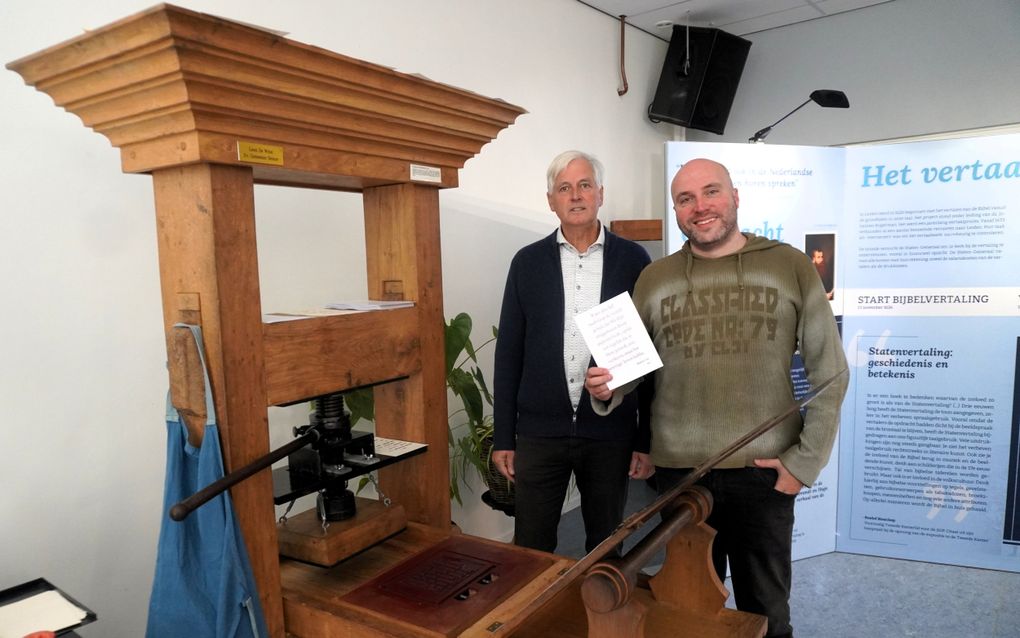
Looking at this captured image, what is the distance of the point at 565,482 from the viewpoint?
2240 mm

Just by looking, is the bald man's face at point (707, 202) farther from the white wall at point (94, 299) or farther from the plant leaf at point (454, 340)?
the white wall at point (94, 299)

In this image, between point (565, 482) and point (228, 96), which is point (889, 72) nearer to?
point (565, 482)

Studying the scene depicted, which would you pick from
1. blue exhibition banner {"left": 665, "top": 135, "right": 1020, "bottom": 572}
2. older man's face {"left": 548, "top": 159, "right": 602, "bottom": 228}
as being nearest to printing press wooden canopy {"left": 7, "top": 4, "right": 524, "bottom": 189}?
older man's face {"left": 548, "top": 159, "right": 602, "bottom": 228}

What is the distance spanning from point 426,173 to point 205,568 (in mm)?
885

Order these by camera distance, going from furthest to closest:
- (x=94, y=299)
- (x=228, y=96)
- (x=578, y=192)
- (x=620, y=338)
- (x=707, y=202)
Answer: (x=578, y=192) < (x=94, y=299) < (x=707, y=202) < (x=620, y=338) < (x=228, y=96)

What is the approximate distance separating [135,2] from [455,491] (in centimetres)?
194

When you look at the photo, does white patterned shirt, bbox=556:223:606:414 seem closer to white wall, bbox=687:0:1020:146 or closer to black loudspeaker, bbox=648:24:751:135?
black loudspeaker, bbox=648:24:751:135

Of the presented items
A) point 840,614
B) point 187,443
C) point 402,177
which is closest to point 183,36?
point 402,177

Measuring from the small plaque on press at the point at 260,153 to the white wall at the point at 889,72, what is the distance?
4256 mm

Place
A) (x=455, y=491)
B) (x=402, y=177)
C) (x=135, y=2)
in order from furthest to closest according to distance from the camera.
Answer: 1. (x=455, y=491)
2. (x=135, y=2)
3. (x=402, y=177)

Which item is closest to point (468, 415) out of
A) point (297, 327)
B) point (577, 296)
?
point (577, 296)

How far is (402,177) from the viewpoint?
141 cm

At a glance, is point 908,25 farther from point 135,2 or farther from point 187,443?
point 187,443

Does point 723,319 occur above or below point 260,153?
below
